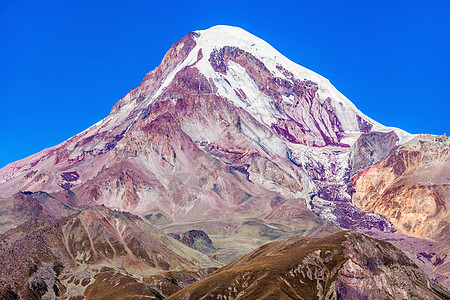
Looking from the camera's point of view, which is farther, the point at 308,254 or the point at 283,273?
the point at 308,254

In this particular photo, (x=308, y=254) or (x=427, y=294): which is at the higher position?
(x=308, y=254)

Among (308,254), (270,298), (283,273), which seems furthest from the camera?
(308,254)

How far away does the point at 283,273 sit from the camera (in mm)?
185875

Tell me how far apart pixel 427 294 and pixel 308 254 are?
4213 cm

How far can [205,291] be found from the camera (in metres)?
187

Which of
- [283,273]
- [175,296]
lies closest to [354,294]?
[283,273]

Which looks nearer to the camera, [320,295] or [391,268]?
[320,295]

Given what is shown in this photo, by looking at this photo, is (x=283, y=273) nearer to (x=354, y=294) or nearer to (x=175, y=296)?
(x=354, y=294)

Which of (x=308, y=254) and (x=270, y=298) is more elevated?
(x=308, y=254)

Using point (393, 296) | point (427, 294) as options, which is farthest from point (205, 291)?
point (427, 294)

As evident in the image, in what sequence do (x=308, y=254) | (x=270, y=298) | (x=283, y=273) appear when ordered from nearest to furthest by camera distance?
(x=270, y=298) → (x=283, y=273) → (x=308, y=254)

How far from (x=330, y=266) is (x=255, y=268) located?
87.0 ft

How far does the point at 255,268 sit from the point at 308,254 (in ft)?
66.7

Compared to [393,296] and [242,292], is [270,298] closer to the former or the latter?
[242,292]
